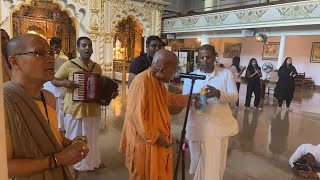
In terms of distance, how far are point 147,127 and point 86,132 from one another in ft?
4.86

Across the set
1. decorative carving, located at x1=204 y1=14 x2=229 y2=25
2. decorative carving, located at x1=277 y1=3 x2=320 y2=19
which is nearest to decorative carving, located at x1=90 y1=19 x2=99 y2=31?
decorative carving, located at x1=204 y1=14 x2=229 y2=25

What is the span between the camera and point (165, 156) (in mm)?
2215

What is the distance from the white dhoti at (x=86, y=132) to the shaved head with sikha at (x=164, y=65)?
148 centimetres

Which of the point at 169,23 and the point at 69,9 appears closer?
the point at 69,9

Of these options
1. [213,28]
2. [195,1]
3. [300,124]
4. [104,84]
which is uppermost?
[195,1]

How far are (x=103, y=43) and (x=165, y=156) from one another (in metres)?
11.3

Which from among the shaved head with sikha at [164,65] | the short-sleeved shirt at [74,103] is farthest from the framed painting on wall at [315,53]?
the shaved head with sikha at [164,65]

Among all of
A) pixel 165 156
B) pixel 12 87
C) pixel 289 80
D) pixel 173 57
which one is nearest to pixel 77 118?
pixel 165 156

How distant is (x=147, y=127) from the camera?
2.03m

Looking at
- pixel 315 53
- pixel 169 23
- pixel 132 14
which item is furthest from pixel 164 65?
pixel 315 53

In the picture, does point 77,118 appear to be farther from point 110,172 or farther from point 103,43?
point 103,43

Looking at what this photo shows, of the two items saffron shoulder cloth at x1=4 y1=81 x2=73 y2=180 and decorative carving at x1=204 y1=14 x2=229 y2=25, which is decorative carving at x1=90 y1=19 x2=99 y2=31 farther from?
saffron shoulder cloth at x1=4 y1=81 x2=73 y2=180

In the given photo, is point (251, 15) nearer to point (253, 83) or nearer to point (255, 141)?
point (253, 83)

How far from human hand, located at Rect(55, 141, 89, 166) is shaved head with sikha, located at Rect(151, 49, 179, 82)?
97 centimetres
